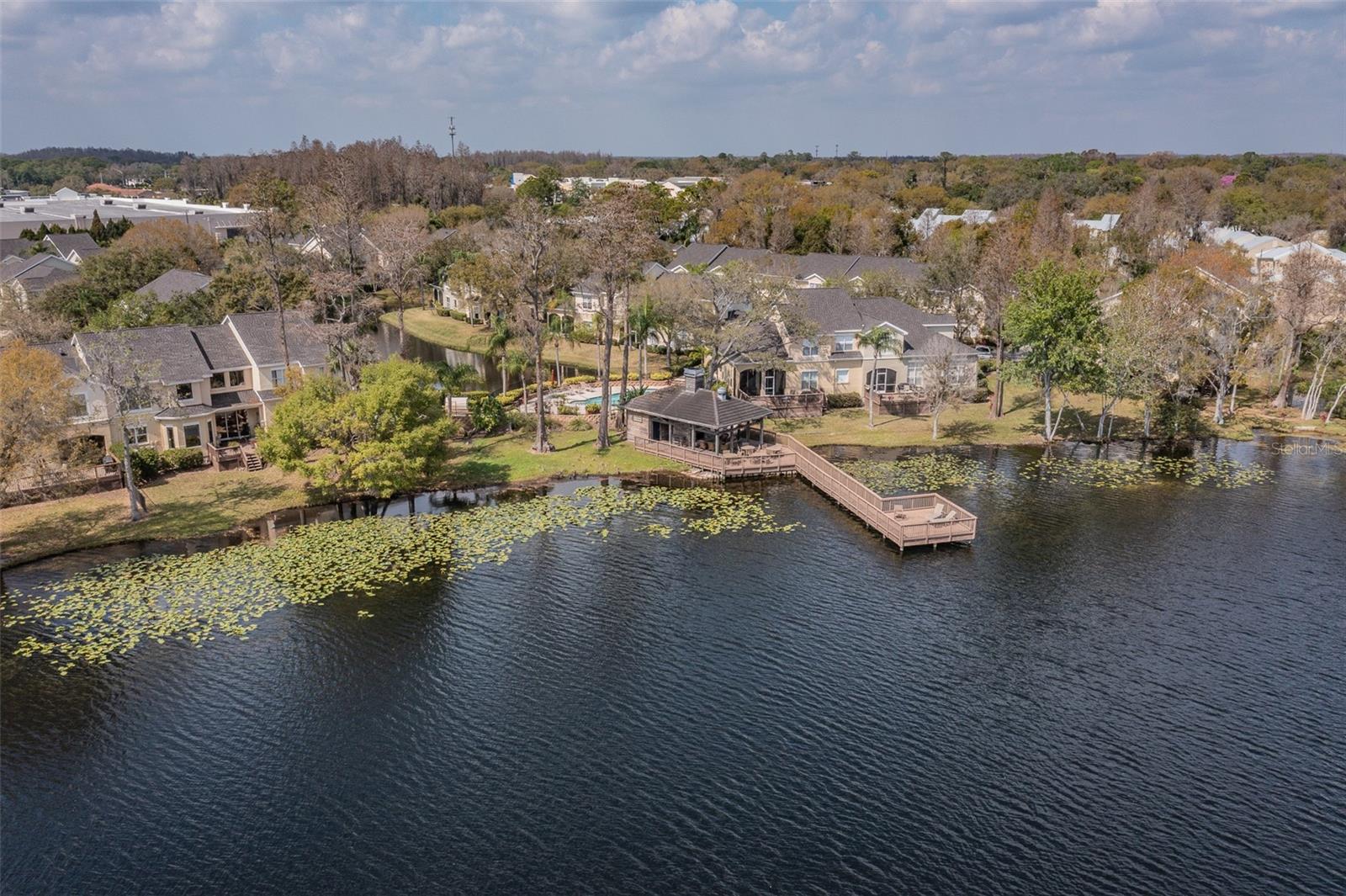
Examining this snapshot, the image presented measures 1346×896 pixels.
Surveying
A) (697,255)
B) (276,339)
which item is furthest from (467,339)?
(276,339)

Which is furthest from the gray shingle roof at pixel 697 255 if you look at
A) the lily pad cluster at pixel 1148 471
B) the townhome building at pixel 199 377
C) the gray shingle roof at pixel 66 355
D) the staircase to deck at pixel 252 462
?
the gray shingle roof at pixel 66 355

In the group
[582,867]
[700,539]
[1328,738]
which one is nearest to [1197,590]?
[1328,738]

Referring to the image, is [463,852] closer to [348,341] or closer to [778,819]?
[778,819]

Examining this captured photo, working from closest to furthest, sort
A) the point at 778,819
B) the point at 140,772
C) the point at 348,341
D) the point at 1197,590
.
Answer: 1. the point at 778,819
2. the point at 140,772
3. the point at 1197,590
4. the point at 348,341

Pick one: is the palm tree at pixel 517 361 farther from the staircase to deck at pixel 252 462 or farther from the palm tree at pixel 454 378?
the staircase to deck at pixel 252 462

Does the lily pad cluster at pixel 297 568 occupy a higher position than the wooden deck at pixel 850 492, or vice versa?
the wooden deck at pixel 850 492
